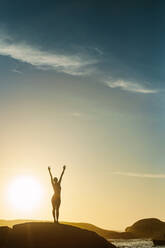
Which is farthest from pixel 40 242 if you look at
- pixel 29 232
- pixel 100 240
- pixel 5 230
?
pixel 100 240

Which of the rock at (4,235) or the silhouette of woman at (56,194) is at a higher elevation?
the silhouette of woman at (56,194)

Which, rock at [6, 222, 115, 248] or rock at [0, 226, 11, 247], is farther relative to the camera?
rock at [0, 226, 11, 247]

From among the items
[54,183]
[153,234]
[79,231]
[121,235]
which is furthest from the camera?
[153,234]

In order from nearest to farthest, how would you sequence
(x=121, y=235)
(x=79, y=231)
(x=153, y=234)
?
(x=79, y=231) → (x=121, y=235) → (x=153, y=234)

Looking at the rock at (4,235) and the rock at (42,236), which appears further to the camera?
the rock at (4,235)

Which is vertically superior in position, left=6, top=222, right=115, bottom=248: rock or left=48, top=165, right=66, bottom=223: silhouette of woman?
left=48, top=165, right=66, bottom=223: silhouette of woman

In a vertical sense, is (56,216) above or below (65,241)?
above

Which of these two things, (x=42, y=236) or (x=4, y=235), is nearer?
(x=42, y=236)

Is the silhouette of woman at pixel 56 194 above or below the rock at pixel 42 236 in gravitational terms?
above

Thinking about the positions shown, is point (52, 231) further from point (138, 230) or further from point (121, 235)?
point (138, 230)

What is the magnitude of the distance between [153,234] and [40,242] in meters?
173

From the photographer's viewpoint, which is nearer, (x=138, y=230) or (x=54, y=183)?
(x=54, y=183)

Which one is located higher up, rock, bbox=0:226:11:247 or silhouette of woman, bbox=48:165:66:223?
silhouette of woman, bbox=48:165:66:223

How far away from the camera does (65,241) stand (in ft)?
110
